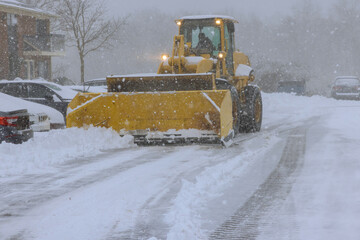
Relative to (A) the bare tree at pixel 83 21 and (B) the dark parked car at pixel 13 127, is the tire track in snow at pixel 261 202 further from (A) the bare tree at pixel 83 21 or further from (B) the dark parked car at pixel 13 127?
(A) the bare tree at pixel 83 21

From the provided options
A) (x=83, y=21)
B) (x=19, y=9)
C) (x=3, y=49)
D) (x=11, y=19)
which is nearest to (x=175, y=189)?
(x=83, y=21)

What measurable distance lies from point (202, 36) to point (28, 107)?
4.16m

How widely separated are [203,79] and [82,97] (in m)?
2.32

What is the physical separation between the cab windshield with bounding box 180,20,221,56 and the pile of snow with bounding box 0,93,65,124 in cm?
354

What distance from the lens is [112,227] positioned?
15.6ft

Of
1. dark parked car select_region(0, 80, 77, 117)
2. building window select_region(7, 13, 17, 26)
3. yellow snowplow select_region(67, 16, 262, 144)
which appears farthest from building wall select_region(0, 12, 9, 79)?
yellow snowplow select_region(67, 16, 262, 144)

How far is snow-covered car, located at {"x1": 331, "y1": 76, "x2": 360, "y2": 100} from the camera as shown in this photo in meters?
28.4

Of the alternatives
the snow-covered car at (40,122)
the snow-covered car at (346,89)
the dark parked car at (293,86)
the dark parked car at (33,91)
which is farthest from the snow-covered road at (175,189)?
the dark parked car at (293,86)

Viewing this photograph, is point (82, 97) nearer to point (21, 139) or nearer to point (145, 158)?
point (21, 139)

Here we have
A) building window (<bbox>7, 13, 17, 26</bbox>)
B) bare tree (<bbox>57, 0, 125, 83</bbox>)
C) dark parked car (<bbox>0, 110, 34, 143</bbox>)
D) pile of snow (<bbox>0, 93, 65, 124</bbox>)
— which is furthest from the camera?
building window (<bbox>7, 13, 17, 26</bbox>)

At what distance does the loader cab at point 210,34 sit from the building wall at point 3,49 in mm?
24818

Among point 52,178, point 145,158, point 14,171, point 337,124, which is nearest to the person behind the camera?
point 52,178

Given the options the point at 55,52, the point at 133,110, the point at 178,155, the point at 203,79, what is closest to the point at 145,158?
the point at 178,155

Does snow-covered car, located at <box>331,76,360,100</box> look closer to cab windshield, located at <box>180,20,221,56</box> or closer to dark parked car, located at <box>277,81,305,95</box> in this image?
dark parked car, located at <box>277,81,305,95</box>
